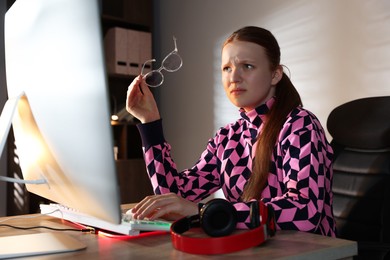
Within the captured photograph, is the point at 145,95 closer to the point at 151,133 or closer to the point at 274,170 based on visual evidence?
the point at 151,133

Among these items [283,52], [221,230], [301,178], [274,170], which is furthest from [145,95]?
[283,52]

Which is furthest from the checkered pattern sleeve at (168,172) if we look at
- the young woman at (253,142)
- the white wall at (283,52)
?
the white wall at (283,52)

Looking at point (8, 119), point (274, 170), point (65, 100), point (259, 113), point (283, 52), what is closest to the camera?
point (65, 100)

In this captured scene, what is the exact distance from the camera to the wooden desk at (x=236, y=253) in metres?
0.70

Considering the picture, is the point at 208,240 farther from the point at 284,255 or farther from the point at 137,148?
the point at 137,148

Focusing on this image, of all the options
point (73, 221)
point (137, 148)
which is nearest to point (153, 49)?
point (137, 148)

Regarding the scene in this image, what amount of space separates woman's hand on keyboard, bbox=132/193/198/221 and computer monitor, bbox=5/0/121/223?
0.19m

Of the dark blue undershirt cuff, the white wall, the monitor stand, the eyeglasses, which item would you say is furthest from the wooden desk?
the white wall

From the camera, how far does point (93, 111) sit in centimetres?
57

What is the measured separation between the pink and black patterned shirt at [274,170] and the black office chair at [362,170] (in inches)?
8.1

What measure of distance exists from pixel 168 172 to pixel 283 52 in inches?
52.7

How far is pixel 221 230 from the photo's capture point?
2.53ft

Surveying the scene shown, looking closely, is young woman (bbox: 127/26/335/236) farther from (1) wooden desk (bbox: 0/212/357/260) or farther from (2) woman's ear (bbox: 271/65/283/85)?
(1) wooden desk (bbox: 0/212/357/260)

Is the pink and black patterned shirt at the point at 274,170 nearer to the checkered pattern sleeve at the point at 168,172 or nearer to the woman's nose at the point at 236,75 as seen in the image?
the checkered pattern sleeve at the point at 168,172
